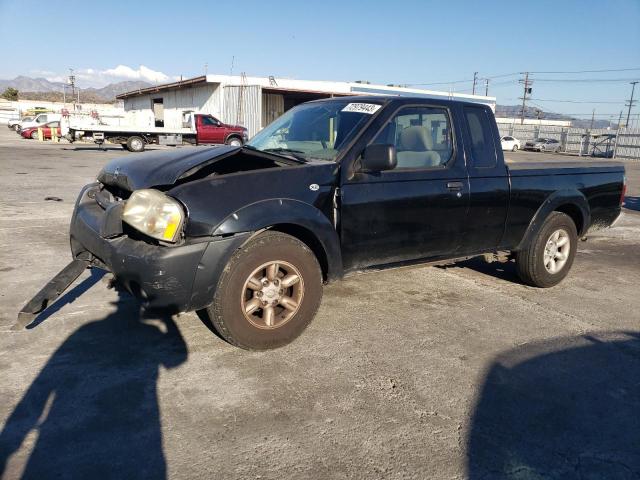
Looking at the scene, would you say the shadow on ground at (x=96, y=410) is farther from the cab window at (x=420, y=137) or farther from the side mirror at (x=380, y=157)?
the cab window at (x=420, y=137)

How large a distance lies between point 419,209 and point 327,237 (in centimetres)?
94

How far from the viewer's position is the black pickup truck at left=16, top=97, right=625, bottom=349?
314 centimetres

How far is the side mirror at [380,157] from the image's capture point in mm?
3662

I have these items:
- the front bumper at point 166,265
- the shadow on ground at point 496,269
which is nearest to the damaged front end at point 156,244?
the front bumper at point 166,265

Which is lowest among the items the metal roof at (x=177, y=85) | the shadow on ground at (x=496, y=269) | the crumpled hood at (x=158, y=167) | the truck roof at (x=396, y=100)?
the shadow on ground at (x=496, y=269)

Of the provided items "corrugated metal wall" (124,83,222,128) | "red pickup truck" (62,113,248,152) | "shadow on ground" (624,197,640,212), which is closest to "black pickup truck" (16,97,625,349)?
"shadow on ground" (624,197,640,212)

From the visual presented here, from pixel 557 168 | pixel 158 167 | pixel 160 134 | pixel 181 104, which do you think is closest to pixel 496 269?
pixel 557 168

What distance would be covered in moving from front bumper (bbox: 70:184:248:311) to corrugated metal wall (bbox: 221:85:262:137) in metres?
28.9

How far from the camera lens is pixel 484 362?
355 centimetres

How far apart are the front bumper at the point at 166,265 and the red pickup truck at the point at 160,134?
19455 millimetres

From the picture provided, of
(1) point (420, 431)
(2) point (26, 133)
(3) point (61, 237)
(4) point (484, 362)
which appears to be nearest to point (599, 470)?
(1) point (420, 431)

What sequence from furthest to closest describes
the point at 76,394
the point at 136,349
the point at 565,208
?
the point at 565,208 → the point at 136,349 → the point at 76,394

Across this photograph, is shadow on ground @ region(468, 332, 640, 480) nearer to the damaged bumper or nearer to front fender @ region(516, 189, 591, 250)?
front fender @ region(516, 189, 591, 250)

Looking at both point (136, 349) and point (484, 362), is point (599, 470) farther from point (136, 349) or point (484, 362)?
point (136, 349)
